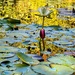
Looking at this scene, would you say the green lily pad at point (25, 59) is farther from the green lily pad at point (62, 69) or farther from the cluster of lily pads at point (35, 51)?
the green lily pad at point (62, 69)

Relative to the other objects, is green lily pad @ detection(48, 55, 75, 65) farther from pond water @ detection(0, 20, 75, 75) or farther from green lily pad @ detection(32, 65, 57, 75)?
green lily pad @ detection(32, 65, 57, 75)

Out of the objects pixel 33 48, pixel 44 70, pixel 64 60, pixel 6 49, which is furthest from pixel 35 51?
pixel 44 70

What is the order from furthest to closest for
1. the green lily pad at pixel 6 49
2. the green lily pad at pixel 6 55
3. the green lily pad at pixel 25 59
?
the green lily pad at pixel 6 49, the green lily pad at pixel 6 55, the green lily pad at pixel 25 59

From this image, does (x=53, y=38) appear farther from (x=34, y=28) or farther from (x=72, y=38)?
(x=34, y=28)

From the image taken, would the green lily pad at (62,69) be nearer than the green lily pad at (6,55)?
Yes

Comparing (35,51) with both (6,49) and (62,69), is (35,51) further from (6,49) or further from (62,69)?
(62,69)

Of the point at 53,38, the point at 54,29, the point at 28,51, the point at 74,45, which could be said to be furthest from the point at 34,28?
the point at 28,51

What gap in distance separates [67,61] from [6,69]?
45 cm

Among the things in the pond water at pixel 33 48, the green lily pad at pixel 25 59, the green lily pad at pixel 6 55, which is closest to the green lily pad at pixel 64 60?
the pond water at pixel 33 48

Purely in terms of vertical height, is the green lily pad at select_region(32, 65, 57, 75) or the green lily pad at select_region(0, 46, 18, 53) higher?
the green lily pad at select_region(0, 46, 18, 53)

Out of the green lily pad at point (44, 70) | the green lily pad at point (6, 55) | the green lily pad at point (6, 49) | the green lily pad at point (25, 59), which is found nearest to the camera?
the green lily pad at point (44, 70)

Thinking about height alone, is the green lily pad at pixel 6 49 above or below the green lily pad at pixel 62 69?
above

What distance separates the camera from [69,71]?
165 cm

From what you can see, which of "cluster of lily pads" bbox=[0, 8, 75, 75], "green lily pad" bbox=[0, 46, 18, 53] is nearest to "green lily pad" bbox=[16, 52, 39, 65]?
"cluster of lily pads" bbox=[0, 8, 75, 75]
